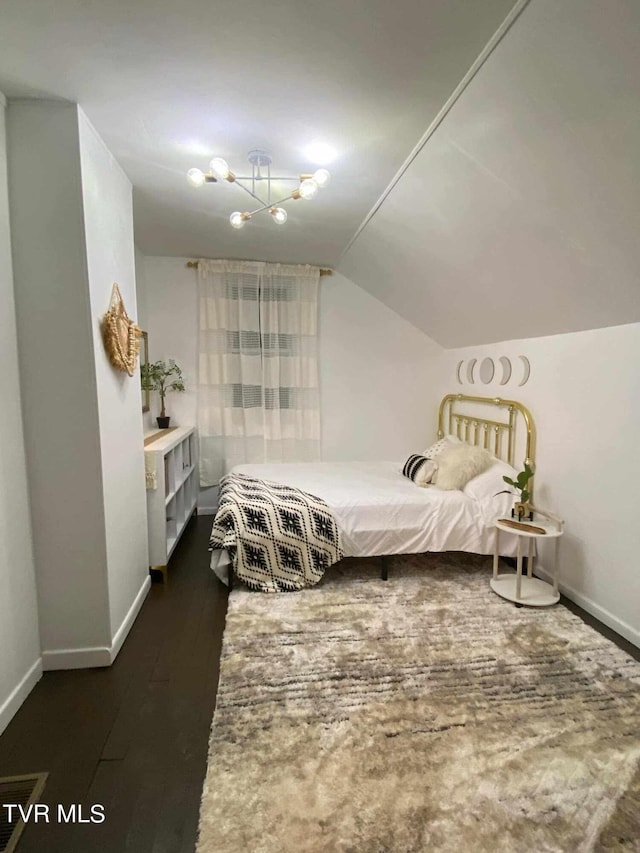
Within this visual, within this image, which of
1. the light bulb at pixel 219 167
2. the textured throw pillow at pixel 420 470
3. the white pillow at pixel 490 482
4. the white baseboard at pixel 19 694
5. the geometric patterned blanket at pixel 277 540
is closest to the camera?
the white baseboard at pixel 19 694

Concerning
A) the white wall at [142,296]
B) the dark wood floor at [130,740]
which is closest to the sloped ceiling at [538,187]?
the white wall at [142,296]

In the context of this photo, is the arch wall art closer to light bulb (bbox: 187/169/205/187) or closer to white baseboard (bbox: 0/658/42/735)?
light bulb (bbox: 187/169/205/187)

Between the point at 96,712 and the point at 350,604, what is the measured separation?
4.63 ft

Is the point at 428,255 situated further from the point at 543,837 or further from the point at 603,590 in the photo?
the point at 543,837

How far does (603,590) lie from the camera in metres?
2.45

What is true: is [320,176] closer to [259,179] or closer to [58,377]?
[259,179]

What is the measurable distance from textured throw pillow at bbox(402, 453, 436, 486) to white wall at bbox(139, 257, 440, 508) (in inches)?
41.4

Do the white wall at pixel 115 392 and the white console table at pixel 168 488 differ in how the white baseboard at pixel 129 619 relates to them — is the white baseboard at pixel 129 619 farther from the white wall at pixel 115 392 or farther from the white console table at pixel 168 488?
the white console table at pixel 168 488

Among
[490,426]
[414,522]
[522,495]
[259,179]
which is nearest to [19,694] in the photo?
[414,522]

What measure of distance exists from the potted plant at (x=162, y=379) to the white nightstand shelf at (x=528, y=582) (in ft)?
10.0

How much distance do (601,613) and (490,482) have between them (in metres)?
1.00

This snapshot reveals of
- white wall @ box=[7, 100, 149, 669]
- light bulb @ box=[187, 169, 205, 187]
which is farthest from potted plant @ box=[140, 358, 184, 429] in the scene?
light bulb @ box=[187, 169, 205, 187]

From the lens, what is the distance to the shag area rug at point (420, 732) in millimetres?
1279

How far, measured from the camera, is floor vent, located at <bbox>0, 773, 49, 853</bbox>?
1268mm
